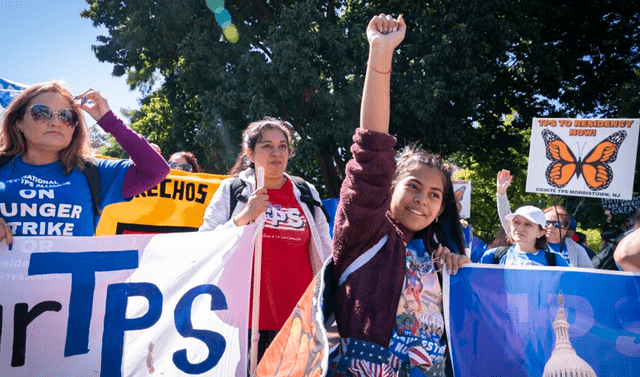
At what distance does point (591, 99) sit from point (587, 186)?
10.2m

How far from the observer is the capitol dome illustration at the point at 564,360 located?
220 centimetres

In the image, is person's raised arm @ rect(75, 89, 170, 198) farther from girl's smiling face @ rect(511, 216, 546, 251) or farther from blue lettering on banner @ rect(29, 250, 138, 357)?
girl's smiling face @ rect(511, 216, 546, 251)

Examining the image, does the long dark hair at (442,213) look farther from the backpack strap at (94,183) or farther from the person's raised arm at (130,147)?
the backpack strap at (94,183)

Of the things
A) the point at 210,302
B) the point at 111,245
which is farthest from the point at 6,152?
the point at 210,302

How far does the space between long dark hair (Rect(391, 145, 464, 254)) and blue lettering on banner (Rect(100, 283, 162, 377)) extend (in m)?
1.26

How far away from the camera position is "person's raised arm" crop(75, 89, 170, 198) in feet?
8.60

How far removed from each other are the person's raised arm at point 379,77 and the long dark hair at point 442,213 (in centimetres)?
32

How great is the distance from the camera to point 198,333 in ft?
8.14

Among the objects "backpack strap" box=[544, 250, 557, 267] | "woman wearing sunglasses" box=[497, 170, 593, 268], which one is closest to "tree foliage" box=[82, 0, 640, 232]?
"woman wearing sunglasses" box=[497, 170, 593, 268]

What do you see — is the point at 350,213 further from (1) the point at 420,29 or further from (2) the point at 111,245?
(1) the point at 420,29

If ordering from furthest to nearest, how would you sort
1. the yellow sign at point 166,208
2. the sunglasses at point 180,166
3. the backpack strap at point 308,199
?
the sunglasses at point 180,166 < the yellow sign at point 166,208 < the backpack strap at point 308,199

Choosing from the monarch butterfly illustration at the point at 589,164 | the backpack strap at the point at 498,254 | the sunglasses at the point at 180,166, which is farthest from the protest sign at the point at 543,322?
the monarch butterfly illustration at the point at 589,164

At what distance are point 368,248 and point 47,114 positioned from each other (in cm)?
172

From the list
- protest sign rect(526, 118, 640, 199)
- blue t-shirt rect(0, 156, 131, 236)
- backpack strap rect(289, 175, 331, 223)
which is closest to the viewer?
blue t-shirt rect(0, 156, 131, 236)
